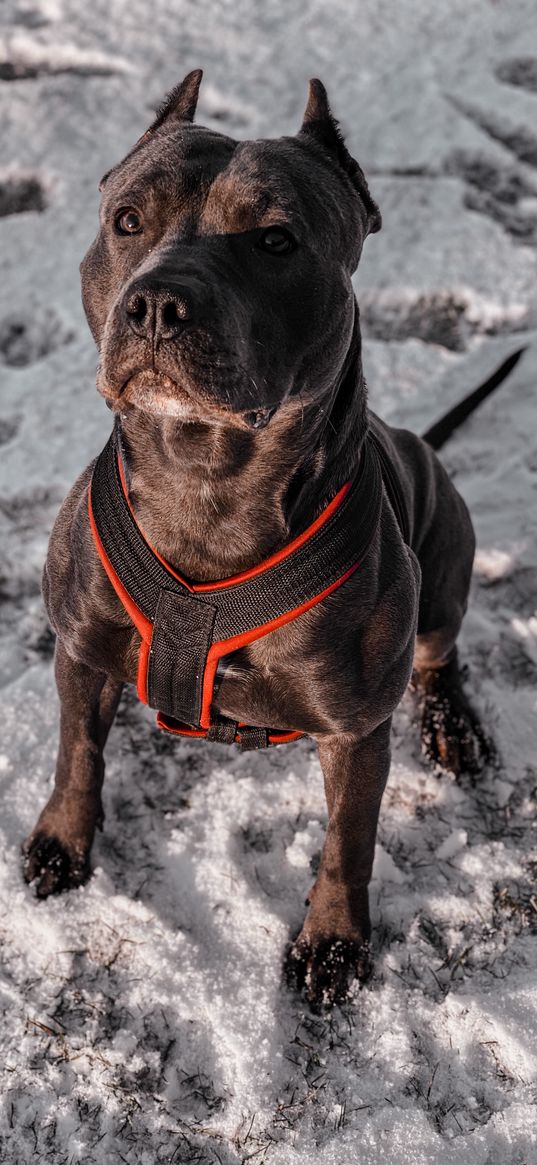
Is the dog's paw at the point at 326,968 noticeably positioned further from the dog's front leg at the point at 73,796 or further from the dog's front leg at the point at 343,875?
the dog's front leg at the point at 73,796

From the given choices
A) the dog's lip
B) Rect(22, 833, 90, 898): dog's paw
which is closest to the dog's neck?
the dog's lip

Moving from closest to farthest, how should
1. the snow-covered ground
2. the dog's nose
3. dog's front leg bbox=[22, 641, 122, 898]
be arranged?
1. the dog's nose
2. the snow-covered ground
3. dog's front leg bbox=[22, 641, 122, 898]

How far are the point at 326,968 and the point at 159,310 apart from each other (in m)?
2.05

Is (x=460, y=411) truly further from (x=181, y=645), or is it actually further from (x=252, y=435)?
(x=181, y=645)

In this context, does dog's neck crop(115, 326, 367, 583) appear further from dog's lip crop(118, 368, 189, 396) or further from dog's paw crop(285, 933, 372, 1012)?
dog's paw crop(285, 933, 372, 1012)

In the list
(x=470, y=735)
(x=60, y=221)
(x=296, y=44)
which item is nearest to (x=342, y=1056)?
(x=470, y=735)

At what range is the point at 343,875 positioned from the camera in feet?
9.60

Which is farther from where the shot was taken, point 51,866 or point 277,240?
point 51,866

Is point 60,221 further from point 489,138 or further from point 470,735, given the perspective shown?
point 470,735

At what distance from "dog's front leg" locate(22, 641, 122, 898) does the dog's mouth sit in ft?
3.46

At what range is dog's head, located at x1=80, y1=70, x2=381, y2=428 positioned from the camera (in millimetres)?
2021

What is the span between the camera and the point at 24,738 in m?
3.53

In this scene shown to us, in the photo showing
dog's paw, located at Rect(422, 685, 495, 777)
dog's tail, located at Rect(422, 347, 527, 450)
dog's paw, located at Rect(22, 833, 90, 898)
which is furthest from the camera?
dog's tail, located at Rect(422, 347, 527, 450)

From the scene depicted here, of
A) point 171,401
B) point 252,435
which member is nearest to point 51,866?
point 252,435
